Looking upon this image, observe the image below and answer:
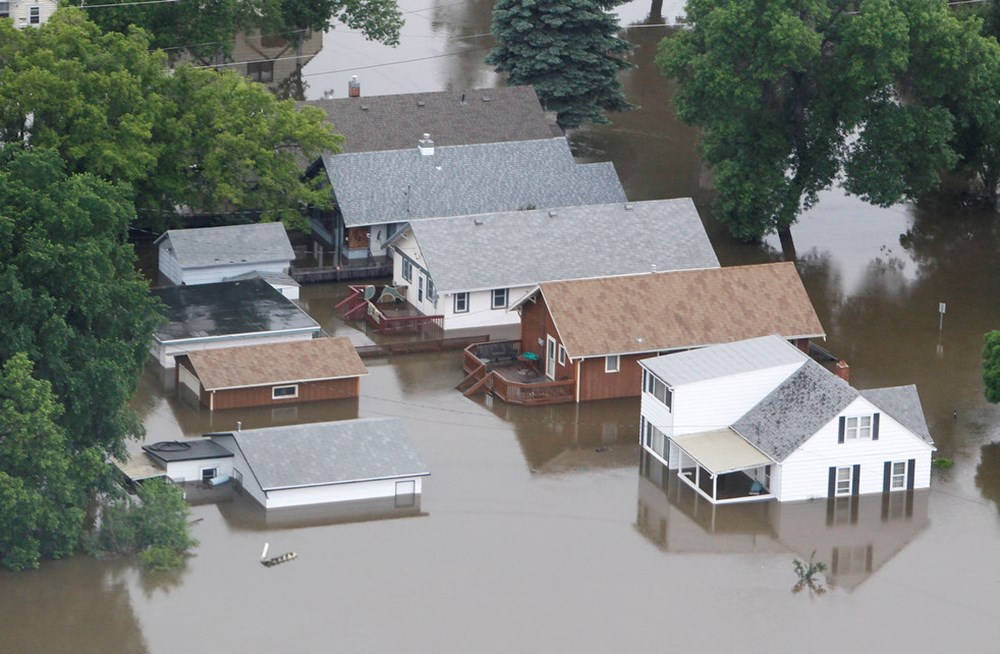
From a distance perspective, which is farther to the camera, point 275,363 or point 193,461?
point 275,363

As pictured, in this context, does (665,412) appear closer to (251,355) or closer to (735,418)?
(735,418)

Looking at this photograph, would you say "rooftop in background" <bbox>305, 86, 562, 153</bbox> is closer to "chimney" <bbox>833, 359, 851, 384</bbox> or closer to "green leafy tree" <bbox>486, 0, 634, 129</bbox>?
"green leafy tree" <bbox>486, 0, 634, 129</bbox>

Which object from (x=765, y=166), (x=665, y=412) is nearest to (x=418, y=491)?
(x=665, y=412)

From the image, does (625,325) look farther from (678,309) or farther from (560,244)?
(560,244)

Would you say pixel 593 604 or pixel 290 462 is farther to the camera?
pixel 290 462

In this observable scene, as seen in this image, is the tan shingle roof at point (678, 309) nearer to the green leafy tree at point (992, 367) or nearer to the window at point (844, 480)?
the green leafy tree at point (992, 367)

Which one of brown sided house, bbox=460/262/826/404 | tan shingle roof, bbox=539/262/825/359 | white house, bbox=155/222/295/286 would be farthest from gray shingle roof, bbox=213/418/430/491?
white house, bbox=155/222/295/286

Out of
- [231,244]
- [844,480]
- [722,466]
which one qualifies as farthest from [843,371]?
[231,244]
